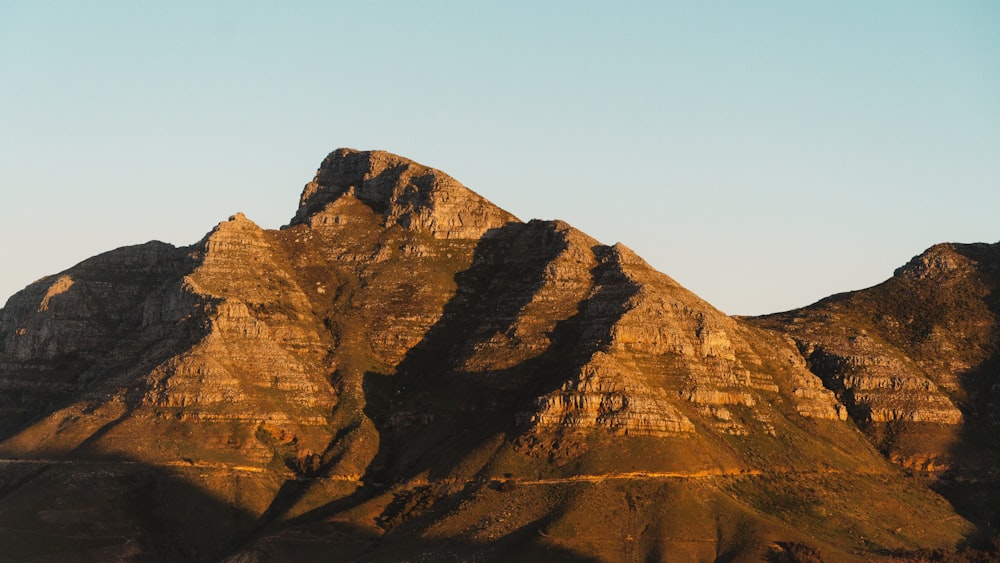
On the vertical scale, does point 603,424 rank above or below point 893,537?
above

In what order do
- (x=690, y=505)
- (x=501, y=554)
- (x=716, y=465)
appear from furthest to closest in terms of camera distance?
(x=716, y=465)
(x=690, y=505)
(x=501, y=554)

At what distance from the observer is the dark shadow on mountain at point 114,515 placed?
18275 cm

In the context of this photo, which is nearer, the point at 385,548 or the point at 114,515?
the point at 385,548

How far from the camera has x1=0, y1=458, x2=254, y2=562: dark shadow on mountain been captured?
183m

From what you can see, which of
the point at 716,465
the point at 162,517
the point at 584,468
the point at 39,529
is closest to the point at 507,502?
the point at 584,468

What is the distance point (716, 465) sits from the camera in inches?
7820

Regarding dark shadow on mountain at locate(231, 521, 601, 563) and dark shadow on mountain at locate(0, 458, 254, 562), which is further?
dark shadow on mountain at locate(0, 458, 254, 562)

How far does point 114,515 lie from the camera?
189m

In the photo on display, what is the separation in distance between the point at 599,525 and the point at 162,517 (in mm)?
54260

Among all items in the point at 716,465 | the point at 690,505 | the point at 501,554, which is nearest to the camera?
the point at 501,554

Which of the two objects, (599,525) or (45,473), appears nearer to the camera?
(599,525)

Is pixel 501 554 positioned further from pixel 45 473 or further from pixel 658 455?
pixel 45 473

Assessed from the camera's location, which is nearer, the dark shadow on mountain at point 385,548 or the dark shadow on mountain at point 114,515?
the dark shadow on mountain at point 385,548

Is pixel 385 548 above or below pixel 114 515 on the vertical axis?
below
